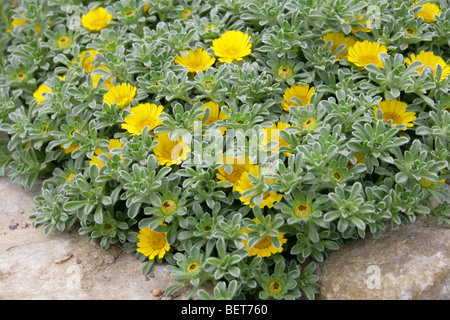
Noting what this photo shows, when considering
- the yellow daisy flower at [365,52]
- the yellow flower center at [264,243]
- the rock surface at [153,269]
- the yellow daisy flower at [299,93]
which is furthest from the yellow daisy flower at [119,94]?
the yellow daisy flower at [365,52]

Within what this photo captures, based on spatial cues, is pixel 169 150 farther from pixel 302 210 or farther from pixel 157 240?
pixel 302 210

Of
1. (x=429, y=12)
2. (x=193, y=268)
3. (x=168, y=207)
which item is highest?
(x=429, y=12)

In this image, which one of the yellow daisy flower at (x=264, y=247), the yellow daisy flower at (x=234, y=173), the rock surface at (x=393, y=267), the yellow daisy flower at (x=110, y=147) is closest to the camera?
the rock surface at (x=393, y=267)

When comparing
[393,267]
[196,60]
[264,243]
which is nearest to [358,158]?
[393,267]

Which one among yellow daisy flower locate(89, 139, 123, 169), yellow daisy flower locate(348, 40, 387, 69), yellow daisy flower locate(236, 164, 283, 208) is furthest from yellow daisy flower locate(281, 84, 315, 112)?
yellow daisy flower locate(89, 139, 123, 169)

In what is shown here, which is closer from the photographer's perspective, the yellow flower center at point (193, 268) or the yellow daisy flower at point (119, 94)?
the yellow flower center at point (193, 268)

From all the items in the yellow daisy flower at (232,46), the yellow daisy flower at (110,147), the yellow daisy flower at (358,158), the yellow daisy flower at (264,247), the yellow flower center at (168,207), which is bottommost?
the yellow daisy flower at (264,247)

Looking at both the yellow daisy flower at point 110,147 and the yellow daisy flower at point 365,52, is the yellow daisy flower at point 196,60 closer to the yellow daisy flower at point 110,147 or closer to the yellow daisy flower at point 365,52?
the yellow daisy flower at point 110,147
